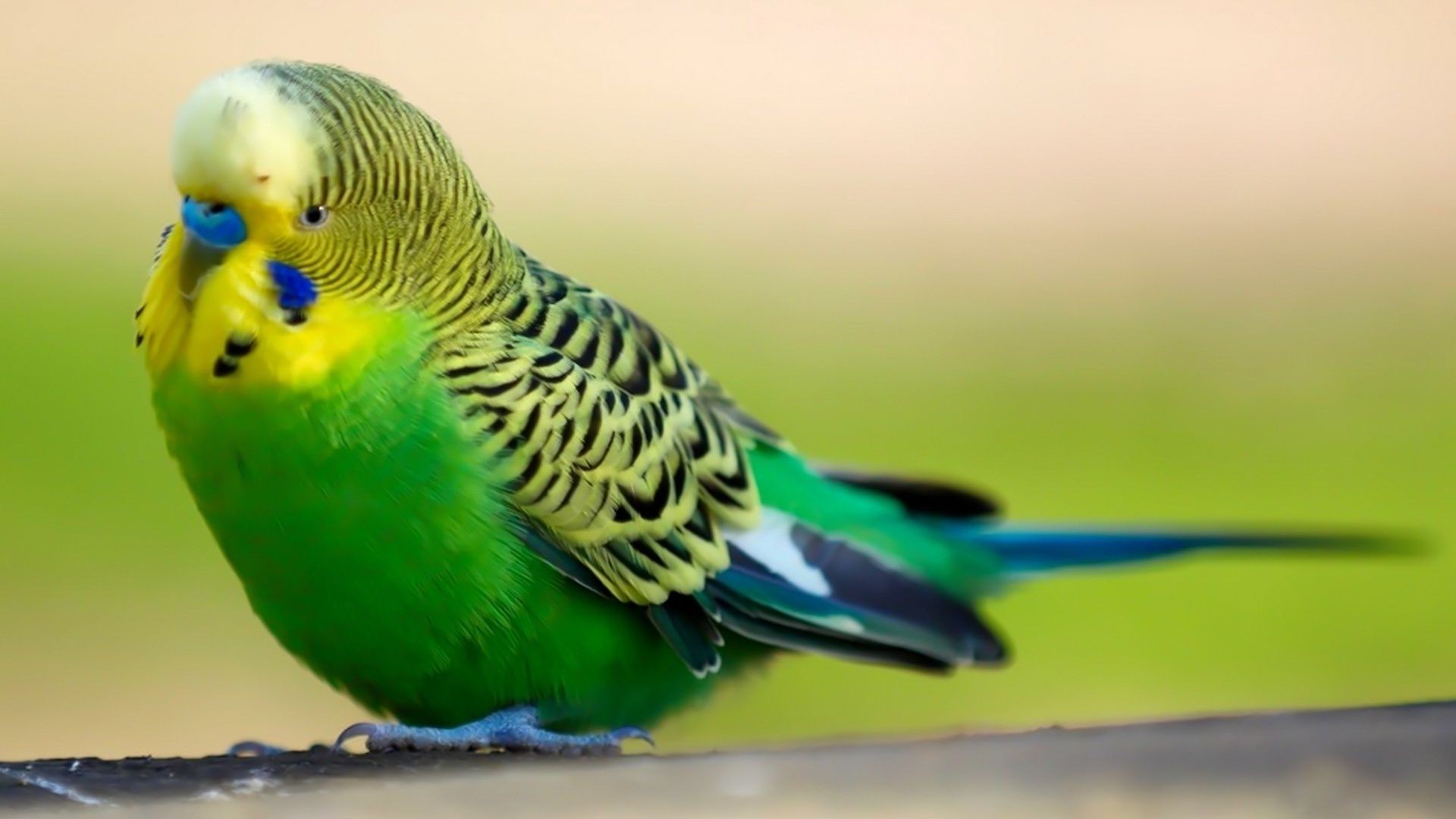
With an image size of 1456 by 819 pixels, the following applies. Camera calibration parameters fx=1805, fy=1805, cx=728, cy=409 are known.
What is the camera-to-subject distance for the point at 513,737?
1.66m

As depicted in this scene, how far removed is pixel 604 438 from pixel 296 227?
371 mm

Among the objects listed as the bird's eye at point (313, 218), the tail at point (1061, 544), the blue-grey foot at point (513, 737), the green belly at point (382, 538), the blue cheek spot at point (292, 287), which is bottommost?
the blue-grey foot at point (513, 737)

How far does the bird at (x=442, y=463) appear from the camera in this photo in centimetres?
148

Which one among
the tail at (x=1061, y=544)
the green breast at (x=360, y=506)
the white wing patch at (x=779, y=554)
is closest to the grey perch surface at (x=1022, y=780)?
the green breast at (x=360, y=506)

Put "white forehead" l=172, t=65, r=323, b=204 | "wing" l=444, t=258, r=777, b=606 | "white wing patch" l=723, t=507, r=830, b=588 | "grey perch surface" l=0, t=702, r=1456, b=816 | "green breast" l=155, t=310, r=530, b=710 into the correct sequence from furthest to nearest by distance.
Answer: "white wing patch" l=723, t=507, r=830, b=588, "wing" l=444, t=258, r=777, b=606, "green breast" l=155, t=310, r=530, b=710, "white forehead" l=172, t=65, r=323, b=204, "grey perch surface" l=0, t=702, r=1456, b=816

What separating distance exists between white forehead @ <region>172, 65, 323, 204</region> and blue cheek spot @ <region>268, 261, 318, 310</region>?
6cm

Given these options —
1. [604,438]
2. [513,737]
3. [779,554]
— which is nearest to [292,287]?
[604,438]

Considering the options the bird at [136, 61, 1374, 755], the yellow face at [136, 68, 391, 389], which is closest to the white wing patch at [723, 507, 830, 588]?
the bird at [136, 61, 1374, 755]

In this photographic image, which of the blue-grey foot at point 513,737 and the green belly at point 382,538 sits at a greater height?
the green belly at point 382,538

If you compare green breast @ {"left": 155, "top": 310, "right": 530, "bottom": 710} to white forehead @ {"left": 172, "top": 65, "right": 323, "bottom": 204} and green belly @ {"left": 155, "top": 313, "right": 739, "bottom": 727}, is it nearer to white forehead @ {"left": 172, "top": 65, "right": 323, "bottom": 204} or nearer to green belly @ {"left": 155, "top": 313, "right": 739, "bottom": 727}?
green belly @ {"left": 155, "top": 313, "right": 739, "bottom": 727}

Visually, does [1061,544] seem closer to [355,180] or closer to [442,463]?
[442,463]

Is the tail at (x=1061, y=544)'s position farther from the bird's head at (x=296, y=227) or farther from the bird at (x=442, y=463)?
the bird's head at (x=296, y=227)

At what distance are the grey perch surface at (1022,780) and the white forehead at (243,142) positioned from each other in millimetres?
630

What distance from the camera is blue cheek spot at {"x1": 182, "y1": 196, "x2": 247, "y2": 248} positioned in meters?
1.45
